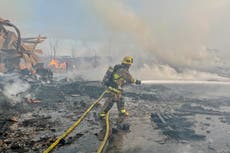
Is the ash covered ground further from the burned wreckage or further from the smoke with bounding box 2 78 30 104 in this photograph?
the burned wreckage

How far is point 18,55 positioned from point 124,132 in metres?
12.5

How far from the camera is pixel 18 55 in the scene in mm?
17734

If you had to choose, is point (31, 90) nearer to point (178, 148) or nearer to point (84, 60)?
point (178, 148)

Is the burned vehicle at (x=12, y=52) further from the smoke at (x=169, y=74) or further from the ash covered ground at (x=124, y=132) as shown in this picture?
the smoke at (x=169, y=74)

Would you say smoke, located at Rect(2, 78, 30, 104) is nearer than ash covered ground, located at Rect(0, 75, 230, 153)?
No

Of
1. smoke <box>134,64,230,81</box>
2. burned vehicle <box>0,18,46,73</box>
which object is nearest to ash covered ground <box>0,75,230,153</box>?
burned vehicle <box>0,18,46,73</box>

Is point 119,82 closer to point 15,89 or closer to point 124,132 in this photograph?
point 124,132

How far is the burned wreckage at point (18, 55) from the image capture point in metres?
17.1

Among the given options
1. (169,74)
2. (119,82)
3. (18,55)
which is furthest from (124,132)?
(169,74)

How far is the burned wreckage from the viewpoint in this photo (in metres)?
17.1

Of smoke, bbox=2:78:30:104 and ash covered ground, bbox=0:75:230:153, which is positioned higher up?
smoke, bbox=2:78:30:104

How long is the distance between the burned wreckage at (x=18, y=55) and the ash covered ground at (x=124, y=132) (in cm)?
475

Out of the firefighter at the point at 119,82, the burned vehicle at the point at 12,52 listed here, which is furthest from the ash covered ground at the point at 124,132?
the burned vehicle at the point at 12,52

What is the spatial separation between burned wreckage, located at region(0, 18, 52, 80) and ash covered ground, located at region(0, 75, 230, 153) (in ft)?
15.6
